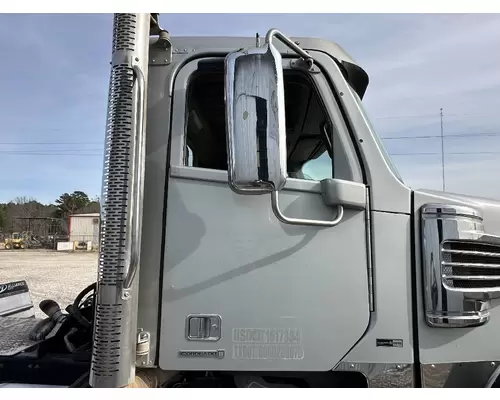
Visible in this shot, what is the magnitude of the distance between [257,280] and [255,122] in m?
0.73

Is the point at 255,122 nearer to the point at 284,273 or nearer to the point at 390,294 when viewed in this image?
the point at 284,273

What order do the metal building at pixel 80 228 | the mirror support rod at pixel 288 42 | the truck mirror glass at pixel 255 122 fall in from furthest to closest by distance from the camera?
the metal building at pixel 80 228 < the mirror support rod at pixel 288 42 < the truck mirror glass at pixel 255 122

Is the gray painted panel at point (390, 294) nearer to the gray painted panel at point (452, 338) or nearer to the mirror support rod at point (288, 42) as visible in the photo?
the gray painted panel at point (452, 338)

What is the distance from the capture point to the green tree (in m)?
39.6

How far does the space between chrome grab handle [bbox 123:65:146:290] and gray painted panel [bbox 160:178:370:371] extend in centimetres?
19

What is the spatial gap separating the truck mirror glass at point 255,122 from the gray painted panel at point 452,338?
0.82 m

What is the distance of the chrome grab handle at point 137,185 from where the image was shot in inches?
69.6

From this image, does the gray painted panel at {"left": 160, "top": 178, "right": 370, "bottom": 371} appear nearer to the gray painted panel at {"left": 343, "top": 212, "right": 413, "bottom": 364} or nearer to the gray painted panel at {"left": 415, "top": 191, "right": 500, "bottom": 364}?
the gray painted panel at {"left": 343, "top": 212, "right": 413, "bottom": 364}

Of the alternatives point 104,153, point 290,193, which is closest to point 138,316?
point 104,153

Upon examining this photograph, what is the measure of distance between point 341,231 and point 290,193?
295 millimetres

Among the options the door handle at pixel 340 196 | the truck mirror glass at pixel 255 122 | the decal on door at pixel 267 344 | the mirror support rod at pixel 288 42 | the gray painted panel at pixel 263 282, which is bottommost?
the decal on door at pixel 267 344

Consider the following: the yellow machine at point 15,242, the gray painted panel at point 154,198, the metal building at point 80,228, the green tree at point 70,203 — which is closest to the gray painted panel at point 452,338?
the gray painted panel at point 154,198
